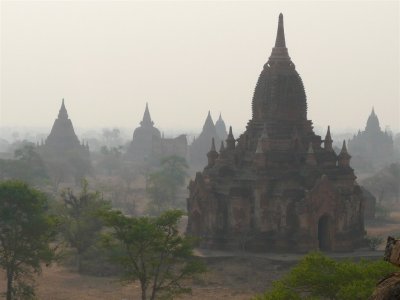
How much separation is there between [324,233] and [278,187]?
3698 millimetres

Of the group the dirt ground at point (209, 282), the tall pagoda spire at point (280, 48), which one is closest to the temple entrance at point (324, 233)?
the dirt ground at point (209, 282)

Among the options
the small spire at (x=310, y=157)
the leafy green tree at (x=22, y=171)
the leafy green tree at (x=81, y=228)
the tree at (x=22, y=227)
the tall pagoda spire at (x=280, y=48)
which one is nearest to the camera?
the tree at (x=22, y=227)

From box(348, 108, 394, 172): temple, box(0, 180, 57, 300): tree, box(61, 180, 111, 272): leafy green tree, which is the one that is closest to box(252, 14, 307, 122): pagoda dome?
box(61, 180, 111, 272): leafy green tree

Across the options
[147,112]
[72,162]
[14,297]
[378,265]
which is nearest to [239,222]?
[14,297]

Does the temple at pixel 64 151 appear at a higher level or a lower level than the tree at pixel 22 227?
higher

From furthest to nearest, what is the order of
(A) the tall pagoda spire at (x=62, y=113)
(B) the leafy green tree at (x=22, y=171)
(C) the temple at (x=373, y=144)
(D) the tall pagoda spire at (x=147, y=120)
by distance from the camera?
(C) the temple at (x=373, y=144), (D) the tall pagoda spire at (x=147, y=120), (A) the tall pagoda spire at (x=62, y=113), (B) the leafy green tree at (x=22, y=171)

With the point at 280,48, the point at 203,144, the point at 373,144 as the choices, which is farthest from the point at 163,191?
the point at 373,144

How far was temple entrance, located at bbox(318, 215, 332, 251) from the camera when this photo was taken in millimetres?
35719

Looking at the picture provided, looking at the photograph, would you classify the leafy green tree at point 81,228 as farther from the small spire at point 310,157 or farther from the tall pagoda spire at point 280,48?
the tall pagoda spire at point 280,48

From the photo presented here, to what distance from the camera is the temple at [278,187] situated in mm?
35250

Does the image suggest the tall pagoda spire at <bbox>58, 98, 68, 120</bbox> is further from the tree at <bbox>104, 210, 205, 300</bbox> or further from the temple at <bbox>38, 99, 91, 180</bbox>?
the tree at <bbox>104, 210, 205, 300</bbox>

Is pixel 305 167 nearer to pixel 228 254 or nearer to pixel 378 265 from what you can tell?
pixel 228 254

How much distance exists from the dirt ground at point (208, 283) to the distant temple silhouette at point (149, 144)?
213 feet

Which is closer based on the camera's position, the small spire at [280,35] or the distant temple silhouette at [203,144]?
the small spire at [280,35]
